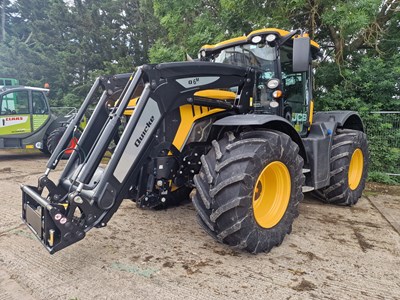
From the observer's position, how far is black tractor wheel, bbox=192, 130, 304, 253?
2678mm

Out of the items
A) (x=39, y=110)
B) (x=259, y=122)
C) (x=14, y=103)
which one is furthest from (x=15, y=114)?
(x=259, y=122)

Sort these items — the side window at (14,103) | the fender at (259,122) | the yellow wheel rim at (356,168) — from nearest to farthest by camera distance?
the fender at (259,122) → the yellow wheel rim at (356,168) → the side window at (14,103)

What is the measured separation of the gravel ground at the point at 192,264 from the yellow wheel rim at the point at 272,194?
1.16 feet

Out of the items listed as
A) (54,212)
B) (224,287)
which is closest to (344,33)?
(224,287)

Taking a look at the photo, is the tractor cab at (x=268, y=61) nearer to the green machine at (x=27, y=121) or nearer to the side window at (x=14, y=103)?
the green machine at (x=27, y=121)

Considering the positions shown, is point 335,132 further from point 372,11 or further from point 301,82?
point 372,11

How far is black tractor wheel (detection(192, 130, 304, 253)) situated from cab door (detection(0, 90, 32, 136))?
8.17 m

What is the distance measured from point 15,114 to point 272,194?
8.55 m

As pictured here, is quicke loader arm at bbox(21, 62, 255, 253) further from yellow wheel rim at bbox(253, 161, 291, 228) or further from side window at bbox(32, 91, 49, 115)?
side window at bbox(32, 91, 49, 115)

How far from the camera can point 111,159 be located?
2555 mm

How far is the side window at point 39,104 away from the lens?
30.4ft

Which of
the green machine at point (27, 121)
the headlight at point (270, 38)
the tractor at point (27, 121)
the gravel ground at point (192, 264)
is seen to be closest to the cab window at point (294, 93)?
the headlight at point (270, 38)

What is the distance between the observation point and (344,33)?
6.44 metres

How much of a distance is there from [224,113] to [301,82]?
5.27 feet
